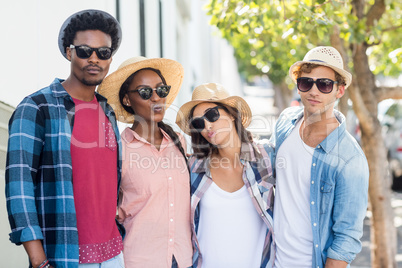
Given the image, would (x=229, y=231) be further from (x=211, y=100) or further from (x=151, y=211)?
(x=211, y=100)

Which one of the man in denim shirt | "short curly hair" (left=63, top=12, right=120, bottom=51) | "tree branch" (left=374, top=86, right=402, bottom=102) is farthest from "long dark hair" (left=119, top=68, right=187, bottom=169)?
"tree branch" (left=374, top=86, right=402, bottom=102)

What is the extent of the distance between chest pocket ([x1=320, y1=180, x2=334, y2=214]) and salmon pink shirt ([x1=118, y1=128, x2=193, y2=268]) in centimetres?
85

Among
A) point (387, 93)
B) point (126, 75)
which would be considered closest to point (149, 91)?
point (126, 75)

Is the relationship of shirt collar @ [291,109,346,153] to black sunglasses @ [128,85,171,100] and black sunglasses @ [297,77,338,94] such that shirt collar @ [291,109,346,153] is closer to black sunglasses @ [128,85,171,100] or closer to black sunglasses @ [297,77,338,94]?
black sunglasses @ [297,77,338,94]

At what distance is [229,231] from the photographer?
2766 millimetres

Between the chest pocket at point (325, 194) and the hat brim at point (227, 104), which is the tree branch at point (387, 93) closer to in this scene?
the hat brim at point (227, 104)

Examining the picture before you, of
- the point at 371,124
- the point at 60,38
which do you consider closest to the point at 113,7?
the point at 60,38

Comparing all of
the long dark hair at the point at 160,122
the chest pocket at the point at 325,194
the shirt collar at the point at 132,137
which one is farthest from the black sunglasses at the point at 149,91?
the chest pocket at the point at 325,194

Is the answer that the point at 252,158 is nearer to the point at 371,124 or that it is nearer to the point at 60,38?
the point at 60,38

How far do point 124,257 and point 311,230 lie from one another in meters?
1.16

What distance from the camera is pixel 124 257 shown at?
8.49 feet

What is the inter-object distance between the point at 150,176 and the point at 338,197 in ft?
3.77

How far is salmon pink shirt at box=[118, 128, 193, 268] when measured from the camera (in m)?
2.61

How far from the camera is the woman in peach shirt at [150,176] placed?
2613 mm
